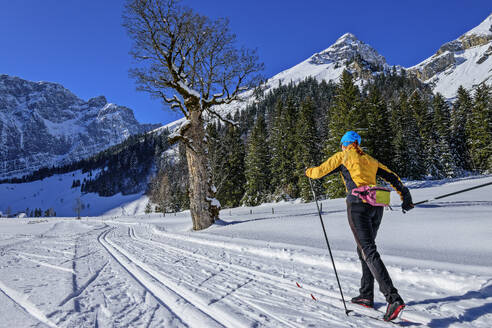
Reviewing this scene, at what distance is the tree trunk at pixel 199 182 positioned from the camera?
10.4 m

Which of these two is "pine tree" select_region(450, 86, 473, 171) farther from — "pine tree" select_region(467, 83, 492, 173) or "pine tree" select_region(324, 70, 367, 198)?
"pine tree" select_region(324, 70, 367, 198)

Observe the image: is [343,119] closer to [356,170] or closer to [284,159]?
[284,159]

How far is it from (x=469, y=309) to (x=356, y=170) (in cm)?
183

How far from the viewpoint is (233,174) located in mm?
36906

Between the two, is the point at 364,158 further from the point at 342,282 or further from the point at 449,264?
the point at 449,264

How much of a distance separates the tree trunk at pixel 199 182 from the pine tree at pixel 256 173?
77.8ft

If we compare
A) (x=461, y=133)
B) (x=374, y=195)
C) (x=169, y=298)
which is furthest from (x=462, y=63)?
(x=169, y=298)

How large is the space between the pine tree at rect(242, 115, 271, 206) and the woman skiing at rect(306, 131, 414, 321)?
31.1m

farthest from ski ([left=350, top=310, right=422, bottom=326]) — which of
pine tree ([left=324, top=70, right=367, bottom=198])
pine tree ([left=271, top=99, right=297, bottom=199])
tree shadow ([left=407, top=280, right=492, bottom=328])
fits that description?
pine tree ([left=271, top=99, right=297, bottom=199])

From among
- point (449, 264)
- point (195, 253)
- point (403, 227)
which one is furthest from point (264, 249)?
point (403, 227)

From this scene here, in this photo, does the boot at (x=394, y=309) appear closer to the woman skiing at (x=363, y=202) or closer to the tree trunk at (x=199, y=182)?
the woman skiing at (x=363, y=202)

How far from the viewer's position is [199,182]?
10.4 metres

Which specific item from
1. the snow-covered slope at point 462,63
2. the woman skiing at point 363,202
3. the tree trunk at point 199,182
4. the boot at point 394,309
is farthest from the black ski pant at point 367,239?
the snow-covered slope at point 462,63

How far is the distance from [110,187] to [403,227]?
141m
